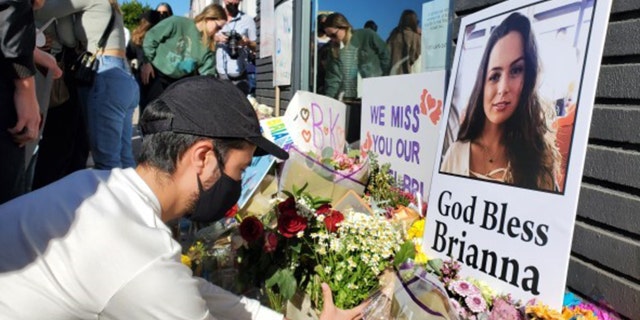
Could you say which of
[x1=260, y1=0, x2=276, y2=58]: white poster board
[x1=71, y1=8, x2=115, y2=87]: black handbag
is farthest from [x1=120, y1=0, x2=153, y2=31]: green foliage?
[x1=71, y1=8, x2=115, y2=87]: black handbag

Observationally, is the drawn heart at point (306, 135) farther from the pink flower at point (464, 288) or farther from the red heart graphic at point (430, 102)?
the pink flower at point (464, 288)

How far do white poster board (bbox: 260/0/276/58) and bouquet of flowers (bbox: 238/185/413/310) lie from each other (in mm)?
4448

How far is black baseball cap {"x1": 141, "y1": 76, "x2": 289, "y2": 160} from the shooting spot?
1315 mm

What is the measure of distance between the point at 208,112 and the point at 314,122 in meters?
2.00

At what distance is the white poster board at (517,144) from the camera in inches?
59.9

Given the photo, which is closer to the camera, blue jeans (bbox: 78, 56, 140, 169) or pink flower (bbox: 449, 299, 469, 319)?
pink flower (bbox: 449, 299, 469, 319)

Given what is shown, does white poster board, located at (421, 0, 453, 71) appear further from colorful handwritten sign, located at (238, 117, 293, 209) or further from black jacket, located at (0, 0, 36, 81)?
black jacket, located at (0, 0, 36, 81)

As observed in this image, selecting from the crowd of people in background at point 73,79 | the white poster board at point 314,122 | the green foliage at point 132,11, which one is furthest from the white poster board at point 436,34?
the green foliage at point 132,11

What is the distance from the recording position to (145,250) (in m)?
Answer: 1.11

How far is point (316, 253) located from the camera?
1984mm

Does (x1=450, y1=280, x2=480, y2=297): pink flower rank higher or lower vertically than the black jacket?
lower

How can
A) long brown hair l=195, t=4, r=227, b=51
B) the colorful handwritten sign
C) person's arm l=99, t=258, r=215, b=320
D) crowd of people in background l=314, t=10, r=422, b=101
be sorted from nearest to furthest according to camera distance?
person's arm l=99, t=258, r=215, b=320 < the colorful handwritten sign < crowd of people in background l=314, t=10, r=422, b=101 < long brown hair l=195, t=4, r=227, b=51

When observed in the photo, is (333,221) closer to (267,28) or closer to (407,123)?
(407,123)

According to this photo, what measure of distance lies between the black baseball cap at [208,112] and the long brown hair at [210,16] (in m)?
4.44
